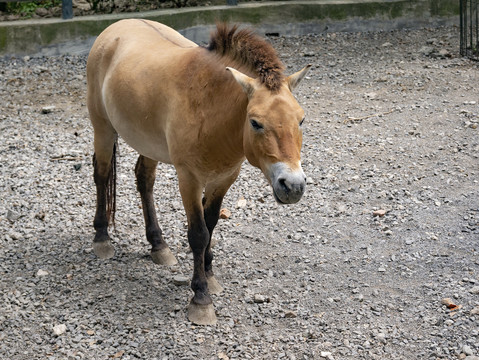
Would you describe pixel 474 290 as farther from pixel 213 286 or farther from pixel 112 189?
pixel 112 189

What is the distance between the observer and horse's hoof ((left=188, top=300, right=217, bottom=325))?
4.03 metres

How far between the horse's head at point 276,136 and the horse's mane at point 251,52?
8 centimetres

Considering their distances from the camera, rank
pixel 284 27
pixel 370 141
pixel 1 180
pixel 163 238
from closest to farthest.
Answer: pixel 163 238, pixel 1 180, pixel 370 141, pixel 284 27

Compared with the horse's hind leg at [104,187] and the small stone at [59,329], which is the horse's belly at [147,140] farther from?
the small stone at [59,329]

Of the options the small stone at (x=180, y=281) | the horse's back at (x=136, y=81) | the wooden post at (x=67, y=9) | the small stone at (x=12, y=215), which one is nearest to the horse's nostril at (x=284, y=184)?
the horse's back at (x=136, y=81)

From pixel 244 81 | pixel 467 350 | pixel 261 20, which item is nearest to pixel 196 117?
pixel 244 81

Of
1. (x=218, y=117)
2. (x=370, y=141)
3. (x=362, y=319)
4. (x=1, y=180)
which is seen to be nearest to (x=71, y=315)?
(x=218, y=117)

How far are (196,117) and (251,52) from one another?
51 cm

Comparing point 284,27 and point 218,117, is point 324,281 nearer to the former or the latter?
point 218,117

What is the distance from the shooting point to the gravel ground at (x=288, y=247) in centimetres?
385

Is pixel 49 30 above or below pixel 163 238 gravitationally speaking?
above

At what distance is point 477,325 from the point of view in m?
3.83

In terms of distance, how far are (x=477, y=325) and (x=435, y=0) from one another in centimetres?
801

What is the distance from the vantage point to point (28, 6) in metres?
10.2
